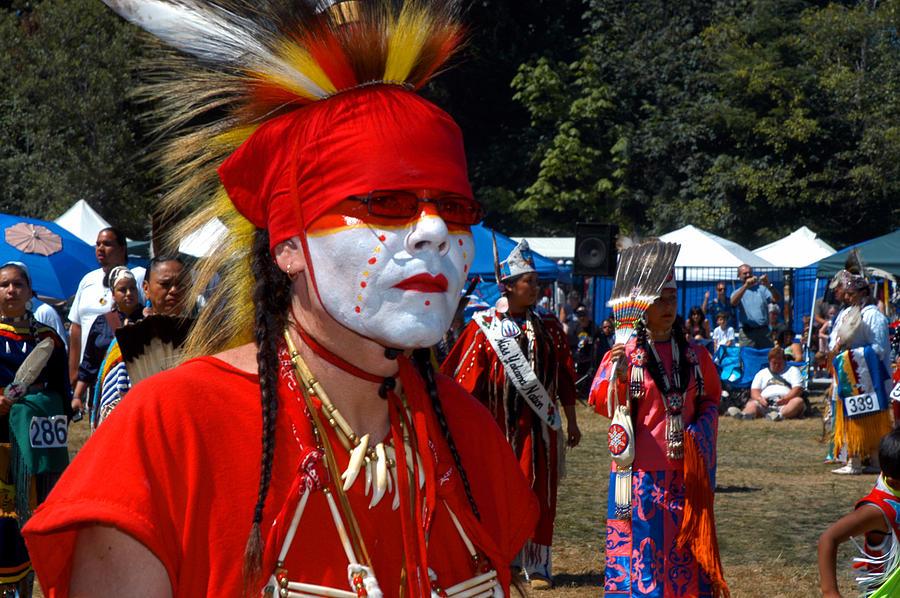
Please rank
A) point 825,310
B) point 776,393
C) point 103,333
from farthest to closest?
point 825,310, point 776,393, point 103,333

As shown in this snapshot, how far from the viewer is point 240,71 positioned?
67.5 inches

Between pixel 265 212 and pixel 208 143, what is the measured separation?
0.68ft

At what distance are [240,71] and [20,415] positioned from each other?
3.58 meters

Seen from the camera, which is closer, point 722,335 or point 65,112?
point 722,335

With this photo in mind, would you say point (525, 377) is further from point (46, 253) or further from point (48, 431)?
point (46, 253)

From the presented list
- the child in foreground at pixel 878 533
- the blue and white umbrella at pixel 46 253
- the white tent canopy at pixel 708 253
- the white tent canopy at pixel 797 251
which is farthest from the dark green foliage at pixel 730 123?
the child in foreground at pixel 878 533

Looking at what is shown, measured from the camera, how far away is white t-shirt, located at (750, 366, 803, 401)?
13.8 m

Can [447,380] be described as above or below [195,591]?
above

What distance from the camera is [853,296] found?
974 cm

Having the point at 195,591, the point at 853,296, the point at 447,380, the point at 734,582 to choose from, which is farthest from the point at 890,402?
the point at 195,591

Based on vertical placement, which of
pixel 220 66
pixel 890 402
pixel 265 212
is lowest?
pixel 890 402

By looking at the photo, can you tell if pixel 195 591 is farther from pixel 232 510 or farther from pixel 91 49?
pixel 91 49

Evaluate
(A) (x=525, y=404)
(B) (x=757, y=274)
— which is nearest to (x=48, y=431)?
(A) (x=525, y=404)

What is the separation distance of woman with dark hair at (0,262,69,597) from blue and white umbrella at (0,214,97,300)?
359 cm
